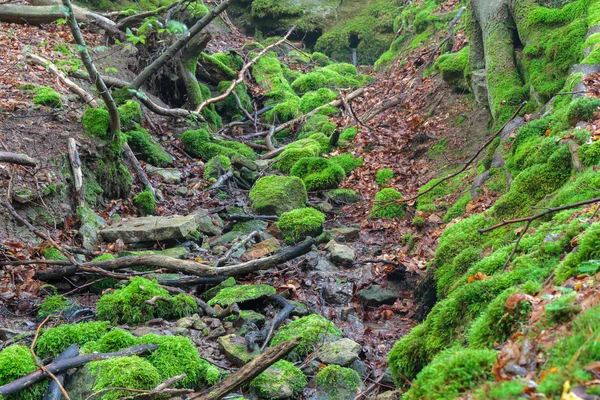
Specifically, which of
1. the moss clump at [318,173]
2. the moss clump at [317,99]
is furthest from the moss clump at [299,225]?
the moss clump at [317,99]

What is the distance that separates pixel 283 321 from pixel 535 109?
482 cm

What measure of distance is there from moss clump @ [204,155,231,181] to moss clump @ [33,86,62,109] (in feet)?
10.4

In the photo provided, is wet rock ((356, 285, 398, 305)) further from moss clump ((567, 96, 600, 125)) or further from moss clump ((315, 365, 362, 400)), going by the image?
moss clump ((567, 96, 600, 125))

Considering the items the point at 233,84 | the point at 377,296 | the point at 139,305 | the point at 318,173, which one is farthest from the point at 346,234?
the point at 233,84

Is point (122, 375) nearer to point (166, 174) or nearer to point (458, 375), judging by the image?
point (458, 375)

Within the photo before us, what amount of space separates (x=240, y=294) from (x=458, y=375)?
380 cm

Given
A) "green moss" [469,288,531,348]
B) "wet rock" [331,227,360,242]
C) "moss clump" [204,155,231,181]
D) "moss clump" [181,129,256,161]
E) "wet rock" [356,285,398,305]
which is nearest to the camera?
"green moss" [469,288,531,348]

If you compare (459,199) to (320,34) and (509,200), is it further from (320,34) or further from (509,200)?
(320,34)

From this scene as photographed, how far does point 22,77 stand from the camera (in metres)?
9.09

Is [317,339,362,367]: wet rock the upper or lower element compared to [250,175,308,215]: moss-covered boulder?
lower

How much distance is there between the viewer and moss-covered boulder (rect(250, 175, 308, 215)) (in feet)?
30.0

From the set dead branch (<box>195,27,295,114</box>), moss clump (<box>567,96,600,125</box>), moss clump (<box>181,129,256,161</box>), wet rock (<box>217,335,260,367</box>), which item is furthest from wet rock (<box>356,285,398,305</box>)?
dead branch (<box>195,27,295,114</box>)

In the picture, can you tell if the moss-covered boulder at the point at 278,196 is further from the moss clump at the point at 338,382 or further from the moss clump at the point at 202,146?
the moss clump at the point at 338,382

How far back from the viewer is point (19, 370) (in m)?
3.84
